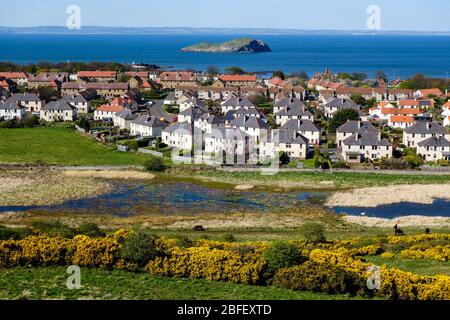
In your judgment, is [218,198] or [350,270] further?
[218,198]

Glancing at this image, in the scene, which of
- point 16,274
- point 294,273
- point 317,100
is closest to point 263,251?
point 294,273

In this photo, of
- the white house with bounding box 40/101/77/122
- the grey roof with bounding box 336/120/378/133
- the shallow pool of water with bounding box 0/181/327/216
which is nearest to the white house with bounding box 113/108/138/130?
the white house with bounding box 40/101/77/122

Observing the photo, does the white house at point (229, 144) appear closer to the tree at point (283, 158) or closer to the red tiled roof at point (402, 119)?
the tree at point (283, 158)

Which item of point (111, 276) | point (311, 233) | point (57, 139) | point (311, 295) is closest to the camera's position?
point (311, 295)

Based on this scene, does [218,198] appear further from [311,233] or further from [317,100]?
[317,100]

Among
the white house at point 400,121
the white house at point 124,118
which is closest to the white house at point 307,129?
the white house at point 400,121
